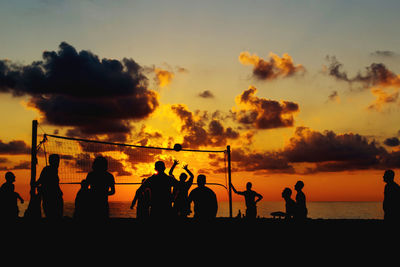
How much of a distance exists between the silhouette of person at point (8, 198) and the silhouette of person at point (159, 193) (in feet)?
15.2

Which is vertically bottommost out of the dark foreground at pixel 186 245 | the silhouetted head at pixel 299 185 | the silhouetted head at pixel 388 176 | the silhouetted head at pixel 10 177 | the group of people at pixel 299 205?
the dark foreground at pixel 186 245

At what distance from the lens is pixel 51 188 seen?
31.8ft

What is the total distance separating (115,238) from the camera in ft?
27.0

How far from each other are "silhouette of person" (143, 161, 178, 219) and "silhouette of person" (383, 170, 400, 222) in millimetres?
5065

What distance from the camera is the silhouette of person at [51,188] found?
9641mm

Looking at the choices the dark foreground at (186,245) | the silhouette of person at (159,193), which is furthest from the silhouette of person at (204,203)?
the silhouette of person at (159,193)

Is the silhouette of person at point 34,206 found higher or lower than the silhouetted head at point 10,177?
lower

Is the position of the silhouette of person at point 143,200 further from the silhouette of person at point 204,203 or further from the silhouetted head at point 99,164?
the silhouette of person at point 204,203

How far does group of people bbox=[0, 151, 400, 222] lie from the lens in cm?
779

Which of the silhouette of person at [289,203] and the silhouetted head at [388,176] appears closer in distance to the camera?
the silhouetted head at [388,176]

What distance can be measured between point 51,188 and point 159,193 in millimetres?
3265

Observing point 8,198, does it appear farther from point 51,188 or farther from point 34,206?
point 51,188

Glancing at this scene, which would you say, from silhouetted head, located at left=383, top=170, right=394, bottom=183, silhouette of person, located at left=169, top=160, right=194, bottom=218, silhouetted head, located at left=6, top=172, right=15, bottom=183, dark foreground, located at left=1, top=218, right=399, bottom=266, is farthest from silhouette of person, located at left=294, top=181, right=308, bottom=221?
silhouetted head, located at left=6, top=172, right=15, bottom=183

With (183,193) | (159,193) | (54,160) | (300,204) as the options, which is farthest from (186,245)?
(300,204)
